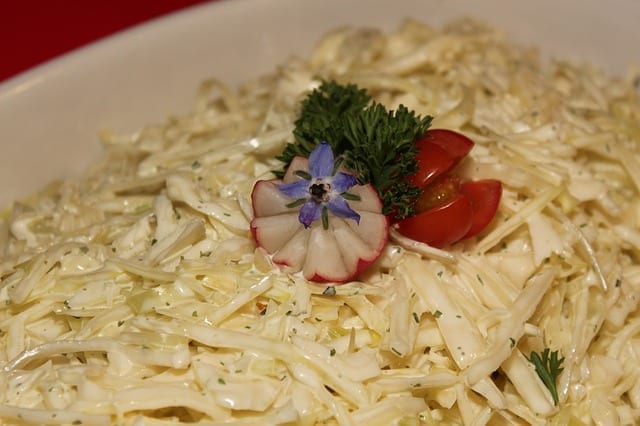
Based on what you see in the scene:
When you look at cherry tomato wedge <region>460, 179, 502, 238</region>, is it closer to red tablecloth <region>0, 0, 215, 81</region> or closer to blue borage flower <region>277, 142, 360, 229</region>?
blue borage flower <region>277, 142, 360, 229</region>

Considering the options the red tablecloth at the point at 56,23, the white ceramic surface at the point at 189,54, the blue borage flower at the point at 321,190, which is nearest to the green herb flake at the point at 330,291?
the blue borage flower at the point at 321,190

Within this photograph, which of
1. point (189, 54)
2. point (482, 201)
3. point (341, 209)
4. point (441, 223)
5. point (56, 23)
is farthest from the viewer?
point (56, 23)

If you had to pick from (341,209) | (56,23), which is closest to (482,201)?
(341,209)

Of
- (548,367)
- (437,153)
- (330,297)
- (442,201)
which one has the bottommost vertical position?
(548,367)

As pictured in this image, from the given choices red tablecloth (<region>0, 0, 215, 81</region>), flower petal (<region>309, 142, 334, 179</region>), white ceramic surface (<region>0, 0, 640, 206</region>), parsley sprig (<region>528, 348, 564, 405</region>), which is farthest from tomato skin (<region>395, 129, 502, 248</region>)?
red tablecloth (<region>0, 0, 215, 81</region>)

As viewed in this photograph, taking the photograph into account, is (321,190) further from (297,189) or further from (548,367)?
(548,367)
